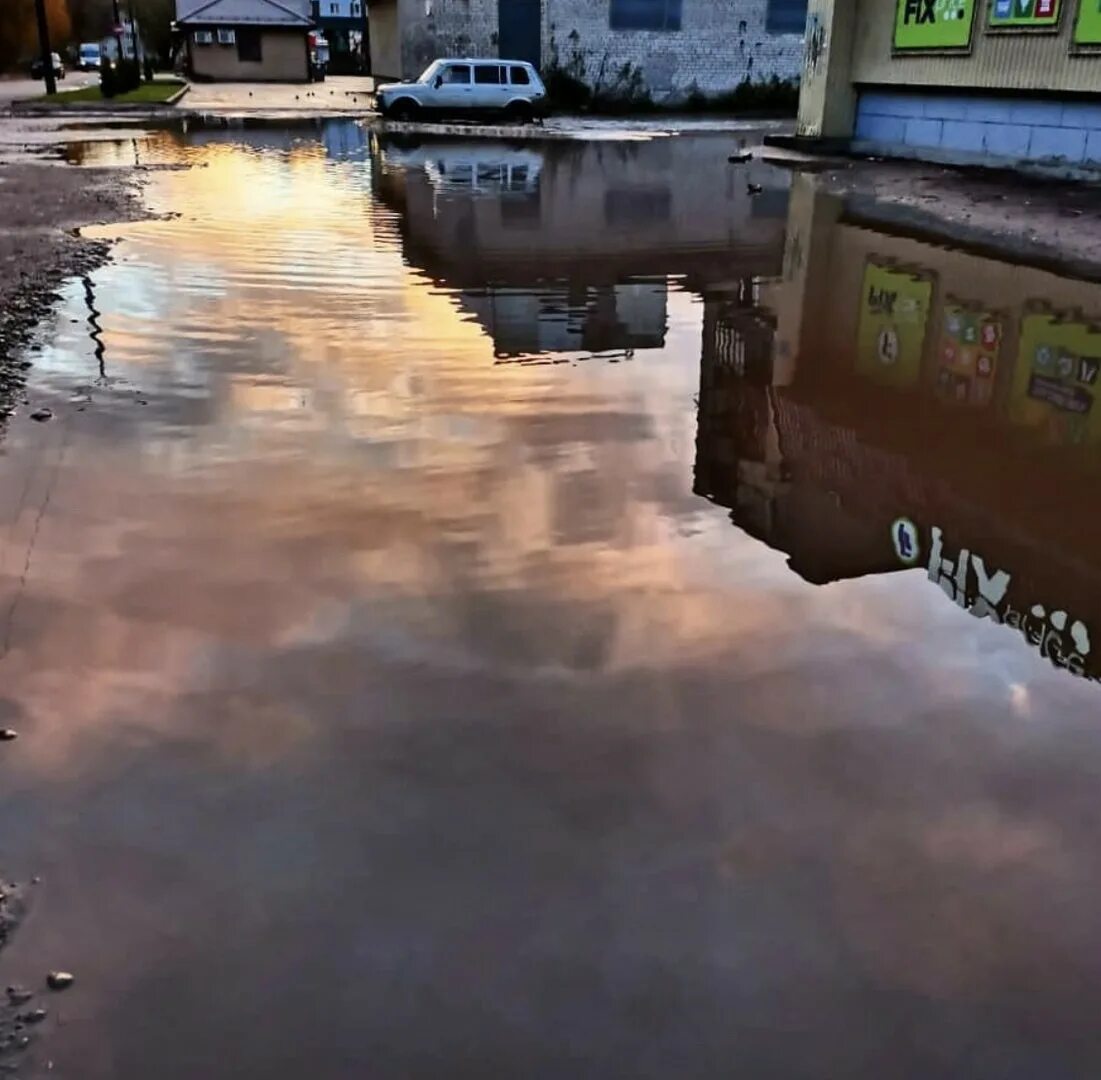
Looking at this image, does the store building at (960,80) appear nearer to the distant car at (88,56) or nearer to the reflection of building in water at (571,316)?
the reflection of building in water at (571,316)

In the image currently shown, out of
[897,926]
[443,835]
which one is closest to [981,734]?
[897,926]

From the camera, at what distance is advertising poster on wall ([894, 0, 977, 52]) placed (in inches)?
842

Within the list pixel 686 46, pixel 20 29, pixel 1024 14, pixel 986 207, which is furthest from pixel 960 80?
pixel 20 29

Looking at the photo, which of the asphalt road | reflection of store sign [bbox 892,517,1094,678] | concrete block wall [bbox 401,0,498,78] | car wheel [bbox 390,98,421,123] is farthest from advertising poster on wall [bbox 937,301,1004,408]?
the asphalt road

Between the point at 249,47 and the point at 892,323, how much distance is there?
185 feet

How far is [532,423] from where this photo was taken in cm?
723

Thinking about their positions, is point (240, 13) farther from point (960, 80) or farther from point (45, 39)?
point (960, 80)

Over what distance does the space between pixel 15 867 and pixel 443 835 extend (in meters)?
1.26

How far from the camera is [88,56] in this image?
8650 cm

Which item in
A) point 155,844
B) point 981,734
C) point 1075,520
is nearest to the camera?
point 155,844

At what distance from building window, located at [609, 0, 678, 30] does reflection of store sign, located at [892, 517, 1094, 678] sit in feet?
132

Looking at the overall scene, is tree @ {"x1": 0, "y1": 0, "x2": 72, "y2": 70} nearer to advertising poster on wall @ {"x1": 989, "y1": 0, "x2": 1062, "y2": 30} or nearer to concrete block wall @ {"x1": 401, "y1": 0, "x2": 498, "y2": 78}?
concrete block wall @ {"x1": 401, "y1": 0, "x2": 498, "y2": 78}

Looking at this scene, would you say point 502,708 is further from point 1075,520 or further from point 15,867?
point 1075,520

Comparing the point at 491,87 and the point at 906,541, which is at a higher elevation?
the point at 491,87
